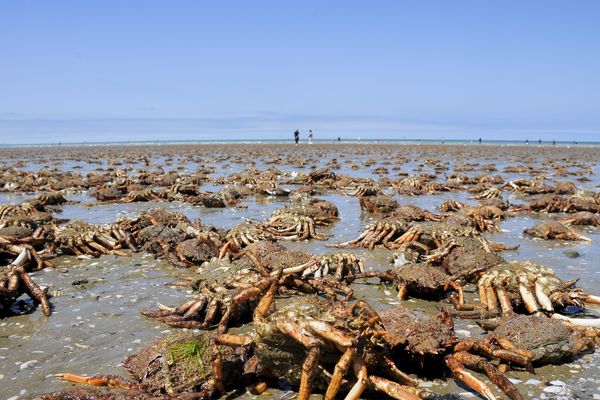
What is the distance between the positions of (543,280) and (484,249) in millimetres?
2572

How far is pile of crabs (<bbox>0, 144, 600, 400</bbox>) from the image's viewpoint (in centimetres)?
473

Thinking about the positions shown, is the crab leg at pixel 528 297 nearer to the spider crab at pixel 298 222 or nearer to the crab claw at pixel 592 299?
the crab claw at pixel 592 299

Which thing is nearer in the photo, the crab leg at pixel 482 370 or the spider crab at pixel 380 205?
the crab leg at pixel 482 370

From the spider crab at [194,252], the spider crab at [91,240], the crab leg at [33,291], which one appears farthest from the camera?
the spider crab at [91,240]

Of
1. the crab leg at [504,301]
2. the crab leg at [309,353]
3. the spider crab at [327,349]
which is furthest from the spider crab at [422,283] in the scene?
the crab leg at [309,353]

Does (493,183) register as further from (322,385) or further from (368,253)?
(322,385)

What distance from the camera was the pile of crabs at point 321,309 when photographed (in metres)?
4.73

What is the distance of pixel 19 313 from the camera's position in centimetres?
770

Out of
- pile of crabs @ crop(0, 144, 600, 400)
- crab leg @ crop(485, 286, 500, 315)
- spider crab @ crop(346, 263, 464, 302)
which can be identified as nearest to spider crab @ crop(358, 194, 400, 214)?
pile of crabs @ crop(0, 144, 600, 400)

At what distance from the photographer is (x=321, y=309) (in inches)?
189

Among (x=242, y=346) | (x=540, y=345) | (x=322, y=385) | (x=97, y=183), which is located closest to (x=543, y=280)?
(x=540, y=345)

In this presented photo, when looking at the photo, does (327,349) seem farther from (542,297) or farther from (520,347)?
(542,297)

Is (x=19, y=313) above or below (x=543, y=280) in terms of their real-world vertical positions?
below

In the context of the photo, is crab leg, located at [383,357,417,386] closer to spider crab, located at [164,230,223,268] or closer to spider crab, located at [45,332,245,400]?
spider crab, located at [45,332,245,400]
